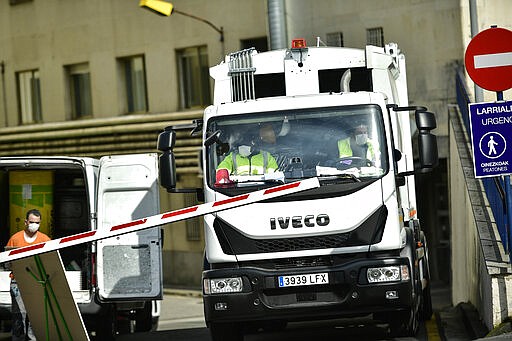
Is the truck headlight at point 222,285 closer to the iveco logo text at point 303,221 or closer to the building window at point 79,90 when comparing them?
the iveco logo text at point 303,221

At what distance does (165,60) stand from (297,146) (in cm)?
2113

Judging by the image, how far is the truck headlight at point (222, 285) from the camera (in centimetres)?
1216

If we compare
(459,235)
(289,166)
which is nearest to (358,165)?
(289,166)

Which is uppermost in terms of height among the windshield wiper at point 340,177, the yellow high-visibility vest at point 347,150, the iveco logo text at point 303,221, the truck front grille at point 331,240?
the yellow high-visibility vest at point 347,150

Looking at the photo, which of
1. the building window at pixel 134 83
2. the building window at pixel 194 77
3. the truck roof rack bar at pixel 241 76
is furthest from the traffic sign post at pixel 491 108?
the building window at pixel 134 83

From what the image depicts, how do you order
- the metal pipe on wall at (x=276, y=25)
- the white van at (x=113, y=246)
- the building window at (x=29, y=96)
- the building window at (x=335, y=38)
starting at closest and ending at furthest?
the white van at (x=113, y=246) < the metal pipe on wall at (x=276, y=25) < the building window at (x=335, y=38) < the building window at (x=29, y=96)

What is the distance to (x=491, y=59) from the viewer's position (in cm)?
1270

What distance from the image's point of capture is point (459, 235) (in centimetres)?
1991

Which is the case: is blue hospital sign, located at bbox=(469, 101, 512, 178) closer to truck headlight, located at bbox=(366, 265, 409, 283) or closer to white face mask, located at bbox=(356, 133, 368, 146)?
white face mask, located at bbox=(356, 133, 368, 146)

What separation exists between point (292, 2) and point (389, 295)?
1746 centimetres

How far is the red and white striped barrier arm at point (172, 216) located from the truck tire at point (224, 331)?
1.67 meters

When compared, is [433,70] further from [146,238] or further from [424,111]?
[424,111]

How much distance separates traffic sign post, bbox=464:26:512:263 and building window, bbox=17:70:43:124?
25.1 metres

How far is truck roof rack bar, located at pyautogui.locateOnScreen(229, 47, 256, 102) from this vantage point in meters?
13.7
